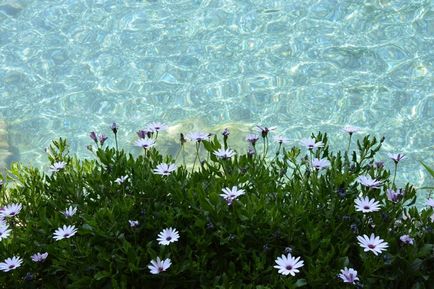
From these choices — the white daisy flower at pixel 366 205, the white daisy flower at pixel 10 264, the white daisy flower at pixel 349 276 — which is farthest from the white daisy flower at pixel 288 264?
the white daisy flower at pixel 10 264

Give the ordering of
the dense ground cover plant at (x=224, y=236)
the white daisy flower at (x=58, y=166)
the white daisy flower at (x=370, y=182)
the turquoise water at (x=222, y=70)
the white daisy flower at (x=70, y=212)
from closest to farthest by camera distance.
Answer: the dense ground cover plant at (x=224, y=236) → the white daisy flower at (x=370, y=182) → the white daisy flower at (x=70, y=212) → the white daisy flower at (x=58, y=166) → the turquoise water at (x=222, y=70)

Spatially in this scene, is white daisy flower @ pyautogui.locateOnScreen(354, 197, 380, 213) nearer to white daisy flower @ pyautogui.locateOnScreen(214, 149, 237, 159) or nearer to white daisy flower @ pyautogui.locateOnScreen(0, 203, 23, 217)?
white daisy flower @ pyautogui.locateOnScreen(214, 149, 237, 159)

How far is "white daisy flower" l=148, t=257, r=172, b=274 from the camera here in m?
2.97

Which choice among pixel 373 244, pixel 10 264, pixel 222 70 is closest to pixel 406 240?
pixel 373 244

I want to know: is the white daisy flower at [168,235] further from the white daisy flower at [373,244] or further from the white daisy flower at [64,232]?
the white daisy flower at [373,244]

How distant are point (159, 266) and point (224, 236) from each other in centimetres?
44

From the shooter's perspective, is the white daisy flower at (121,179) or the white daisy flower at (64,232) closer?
the white daisy flower at (64,232)

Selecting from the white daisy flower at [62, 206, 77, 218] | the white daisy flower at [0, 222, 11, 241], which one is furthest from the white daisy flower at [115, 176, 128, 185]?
the white daisy flower at [0, 222, 11, 241]

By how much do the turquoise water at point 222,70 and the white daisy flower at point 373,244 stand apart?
140 inches

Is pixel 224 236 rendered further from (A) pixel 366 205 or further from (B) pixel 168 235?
(A) pixel 366 205

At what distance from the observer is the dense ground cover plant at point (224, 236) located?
10.1 ft

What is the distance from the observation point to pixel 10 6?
34.6 feet

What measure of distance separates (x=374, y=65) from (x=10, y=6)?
6.32 metres

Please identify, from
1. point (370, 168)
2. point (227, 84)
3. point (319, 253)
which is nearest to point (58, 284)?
point (319, 253)
